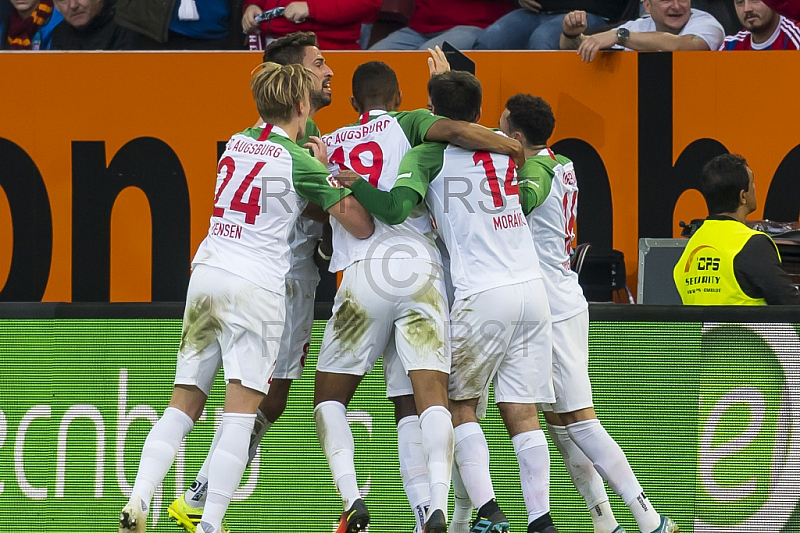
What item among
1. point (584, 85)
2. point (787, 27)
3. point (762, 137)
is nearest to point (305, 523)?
point (584, 85)

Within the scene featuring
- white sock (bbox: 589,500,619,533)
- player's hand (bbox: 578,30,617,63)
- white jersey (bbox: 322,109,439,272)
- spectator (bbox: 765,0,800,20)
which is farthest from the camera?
spectator (bbox: 765,0,800,20)

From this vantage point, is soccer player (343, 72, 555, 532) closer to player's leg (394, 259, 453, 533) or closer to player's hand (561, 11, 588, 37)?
player's leg (394, 259, 453, 533)

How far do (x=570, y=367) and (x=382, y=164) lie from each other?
4.50 ft

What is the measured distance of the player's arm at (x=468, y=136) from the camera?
16.3 ft

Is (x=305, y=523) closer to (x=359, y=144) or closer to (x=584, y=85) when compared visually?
(x=359, y=144)

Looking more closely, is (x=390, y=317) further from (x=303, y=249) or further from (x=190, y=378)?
(x=190, y=378)

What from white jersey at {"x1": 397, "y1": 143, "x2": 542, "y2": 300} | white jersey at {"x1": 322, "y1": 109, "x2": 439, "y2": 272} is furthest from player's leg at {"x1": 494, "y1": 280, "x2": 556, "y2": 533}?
white jersey at {"x1": 322, "y1": 109, "x2": 439, "y2": 272}

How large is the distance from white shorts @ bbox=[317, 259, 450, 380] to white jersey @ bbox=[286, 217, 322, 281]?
0.47 metres

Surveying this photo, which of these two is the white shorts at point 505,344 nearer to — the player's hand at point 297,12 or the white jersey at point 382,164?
the white jersey at point 382,164

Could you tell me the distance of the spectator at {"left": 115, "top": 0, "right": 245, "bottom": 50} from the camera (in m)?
8.21

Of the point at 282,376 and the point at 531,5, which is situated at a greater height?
the point at 531,5

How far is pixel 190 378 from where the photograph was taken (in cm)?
491

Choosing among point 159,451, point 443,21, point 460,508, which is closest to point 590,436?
point 460,508

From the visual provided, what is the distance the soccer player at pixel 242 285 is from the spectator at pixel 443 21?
3.38m
